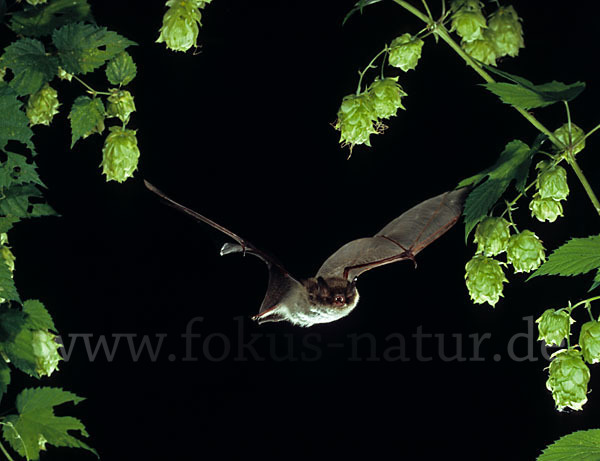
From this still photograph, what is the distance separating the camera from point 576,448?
252 cm

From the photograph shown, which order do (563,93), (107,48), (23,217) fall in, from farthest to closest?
1. (23,217)
2. (107,48)
3. (563,93)

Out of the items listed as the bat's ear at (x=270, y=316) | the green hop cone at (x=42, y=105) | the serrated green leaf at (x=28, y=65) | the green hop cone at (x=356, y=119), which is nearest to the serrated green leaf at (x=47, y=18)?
the serrated green leaf at (x=28, y=65)

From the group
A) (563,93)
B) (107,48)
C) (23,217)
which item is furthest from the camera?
(23,217)

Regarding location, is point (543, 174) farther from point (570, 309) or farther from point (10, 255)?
point (10, 255)

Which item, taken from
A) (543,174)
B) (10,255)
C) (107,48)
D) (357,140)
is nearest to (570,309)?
(543,174)

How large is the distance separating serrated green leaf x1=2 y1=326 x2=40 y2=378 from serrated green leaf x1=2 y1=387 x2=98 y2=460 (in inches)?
5.8

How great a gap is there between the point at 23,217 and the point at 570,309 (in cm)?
170

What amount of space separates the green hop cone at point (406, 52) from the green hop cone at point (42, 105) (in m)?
1.03

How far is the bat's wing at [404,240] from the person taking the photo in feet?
9.45

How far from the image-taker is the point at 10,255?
2791 millimetres

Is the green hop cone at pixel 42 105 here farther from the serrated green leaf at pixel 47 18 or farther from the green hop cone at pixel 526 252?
the green hop cone at pixel 526 252

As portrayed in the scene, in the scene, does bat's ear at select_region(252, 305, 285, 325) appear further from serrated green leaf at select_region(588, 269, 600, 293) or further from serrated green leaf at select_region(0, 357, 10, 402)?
serrated green leaf at select_region(588, 269, 600, 293)

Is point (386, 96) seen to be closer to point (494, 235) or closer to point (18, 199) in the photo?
point (494, 235)

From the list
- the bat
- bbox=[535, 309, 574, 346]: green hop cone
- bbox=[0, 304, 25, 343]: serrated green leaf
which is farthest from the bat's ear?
bbox=[535, 309, 574, 346]: green hop cone
